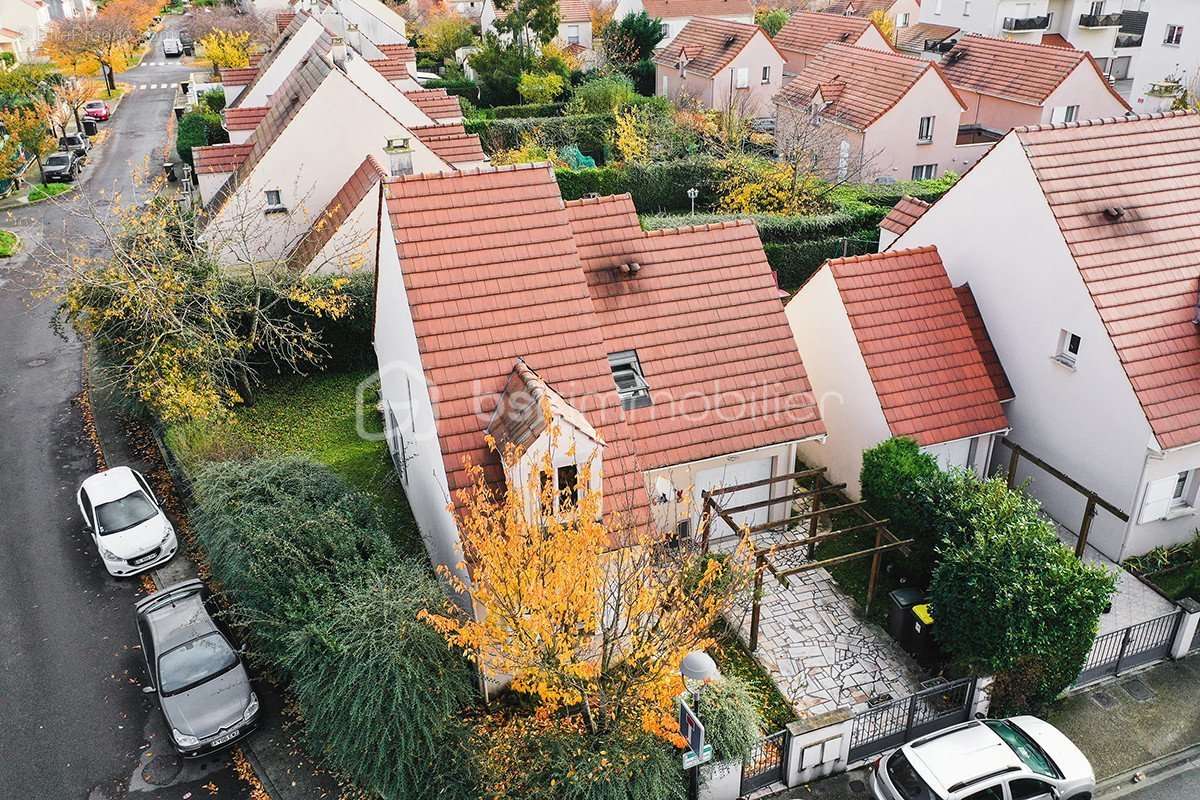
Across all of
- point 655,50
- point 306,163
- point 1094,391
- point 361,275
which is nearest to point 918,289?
point 1094,391

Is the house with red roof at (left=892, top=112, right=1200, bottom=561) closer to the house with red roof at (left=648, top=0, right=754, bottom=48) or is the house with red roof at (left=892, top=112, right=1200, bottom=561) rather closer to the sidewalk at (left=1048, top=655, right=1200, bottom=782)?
the sidewalk at (left=1048, top=655, right=1200, bottom=782)

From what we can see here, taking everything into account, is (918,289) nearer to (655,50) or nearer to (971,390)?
(971,390)

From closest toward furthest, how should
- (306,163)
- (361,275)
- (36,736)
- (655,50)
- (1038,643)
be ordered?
(1038,643) → (36,736) → (361,275) → (306,163) → (655,50)

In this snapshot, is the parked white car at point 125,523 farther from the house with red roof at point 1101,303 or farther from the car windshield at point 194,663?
the house with red roof at point 1101,303

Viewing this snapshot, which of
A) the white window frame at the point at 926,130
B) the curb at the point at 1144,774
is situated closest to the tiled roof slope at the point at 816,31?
the white window frame at the point at 926,130

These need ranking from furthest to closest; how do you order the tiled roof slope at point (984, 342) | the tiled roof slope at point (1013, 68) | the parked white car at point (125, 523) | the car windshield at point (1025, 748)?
1. the tiled roof slope at point (1013, 68)
2. the tiled roof slope at point (984, 342)
3. the parked white car at point (125, 523)
4. the car windshield at point (1025, 748)

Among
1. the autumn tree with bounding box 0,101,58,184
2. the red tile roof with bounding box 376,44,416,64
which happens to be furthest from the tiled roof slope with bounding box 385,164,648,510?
the autumn tree with bounding box 0,101,58,184
